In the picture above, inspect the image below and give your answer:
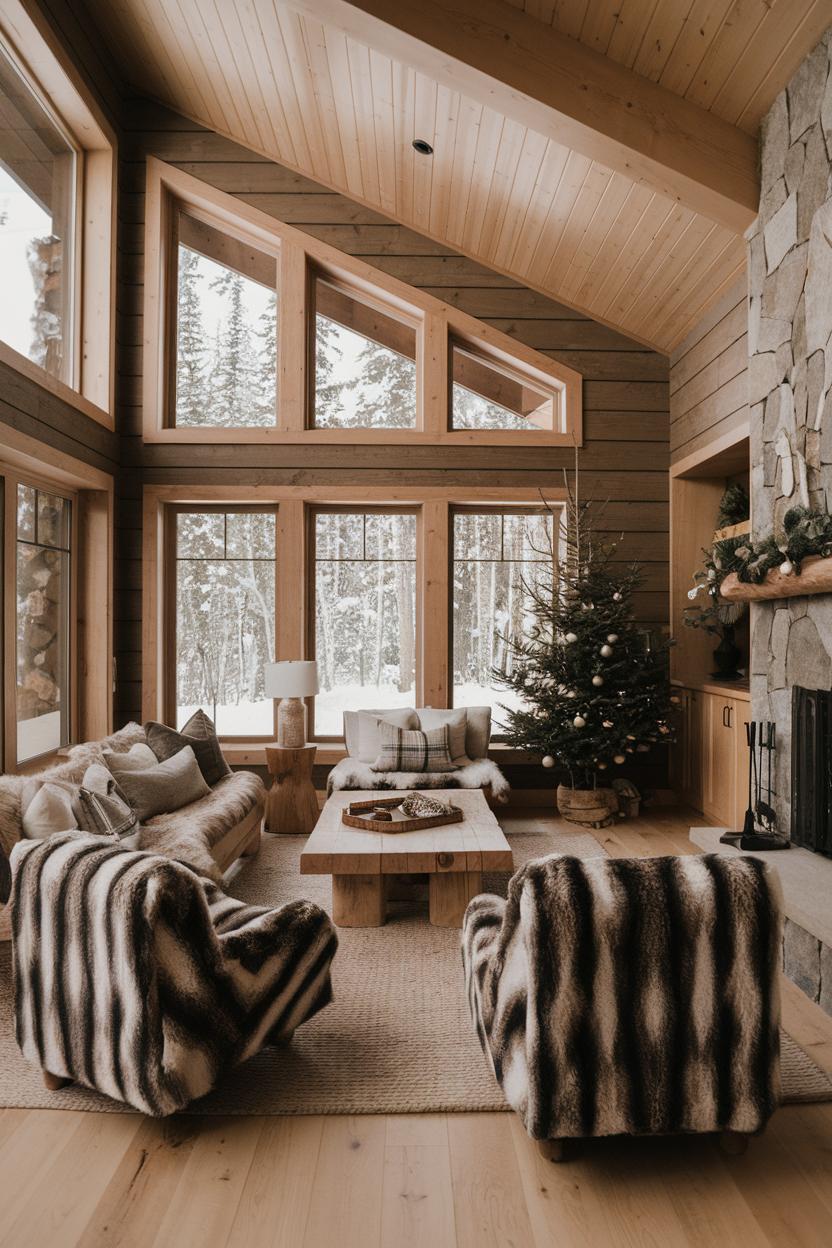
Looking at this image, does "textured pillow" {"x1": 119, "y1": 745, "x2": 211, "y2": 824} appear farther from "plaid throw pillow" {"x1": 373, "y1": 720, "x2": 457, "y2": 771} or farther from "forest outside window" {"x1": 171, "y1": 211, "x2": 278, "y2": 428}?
"forest outside window" {"x1": 171, "y1": 211, "x2": 278, "y2": 428}

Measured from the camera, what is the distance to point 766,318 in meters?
3.53

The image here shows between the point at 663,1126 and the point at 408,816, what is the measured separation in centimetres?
188

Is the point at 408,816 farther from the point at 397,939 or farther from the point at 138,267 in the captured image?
the point at 138,267

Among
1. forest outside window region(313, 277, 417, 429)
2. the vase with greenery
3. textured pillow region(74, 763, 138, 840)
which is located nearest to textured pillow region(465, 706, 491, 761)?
the vase with greenery

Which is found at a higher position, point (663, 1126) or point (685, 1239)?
point (663, 1126)

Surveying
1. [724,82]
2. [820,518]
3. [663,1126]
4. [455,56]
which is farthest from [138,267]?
[663,1126]

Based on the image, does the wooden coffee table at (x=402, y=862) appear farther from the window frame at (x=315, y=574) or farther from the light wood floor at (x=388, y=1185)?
the window frame at (x=315, y=574)

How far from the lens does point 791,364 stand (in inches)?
130

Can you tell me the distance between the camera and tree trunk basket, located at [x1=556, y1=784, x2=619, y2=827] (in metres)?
5.06

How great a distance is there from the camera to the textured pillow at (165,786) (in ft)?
11.9

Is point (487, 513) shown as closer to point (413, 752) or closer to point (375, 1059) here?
point (413, 752)

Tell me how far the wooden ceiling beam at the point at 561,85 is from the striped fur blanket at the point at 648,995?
3.10m

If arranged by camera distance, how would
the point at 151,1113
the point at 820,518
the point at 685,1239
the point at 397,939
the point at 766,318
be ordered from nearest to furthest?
the point at 685,1239, the point at 151,1113, the point at 820,518, the point at 397,939, the point at 766,318

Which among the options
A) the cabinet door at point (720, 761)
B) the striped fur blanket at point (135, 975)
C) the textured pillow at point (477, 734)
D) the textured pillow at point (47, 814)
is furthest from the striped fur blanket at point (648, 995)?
the textured pillow at point (477, 734)
